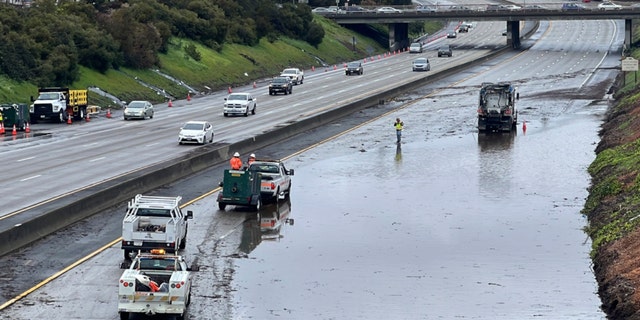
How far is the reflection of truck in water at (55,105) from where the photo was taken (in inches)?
3098

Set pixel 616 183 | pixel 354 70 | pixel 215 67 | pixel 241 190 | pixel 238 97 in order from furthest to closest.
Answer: pixel 354 70 → pixel 215 67 → pixel 238 97 → pixel 616 183 → pixel 241 190

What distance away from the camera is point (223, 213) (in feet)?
150

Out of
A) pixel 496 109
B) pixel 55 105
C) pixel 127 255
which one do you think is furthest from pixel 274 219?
pixel 55 105

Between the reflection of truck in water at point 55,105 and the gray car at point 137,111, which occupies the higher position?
the reflection of truck in water at point 55,105

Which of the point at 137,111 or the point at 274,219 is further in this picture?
the point at 137,111

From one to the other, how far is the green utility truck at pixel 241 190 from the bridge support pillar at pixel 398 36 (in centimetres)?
12489

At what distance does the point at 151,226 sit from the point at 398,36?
13845 cm

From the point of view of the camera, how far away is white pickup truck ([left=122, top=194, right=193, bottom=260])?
115 ft

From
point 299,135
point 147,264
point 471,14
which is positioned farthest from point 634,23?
point 147,264

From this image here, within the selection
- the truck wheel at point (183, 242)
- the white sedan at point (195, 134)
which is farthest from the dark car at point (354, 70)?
the truck wheel at point (183, 242)

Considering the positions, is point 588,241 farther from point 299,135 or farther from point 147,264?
point 299,135

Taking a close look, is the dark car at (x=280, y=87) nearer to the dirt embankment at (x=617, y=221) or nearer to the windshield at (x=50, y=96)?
the windshield at (x=50, y=96)

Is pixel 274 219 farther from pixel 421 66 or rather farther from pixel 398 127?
pixel 421 66

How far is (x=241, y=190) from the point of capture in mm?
45625
